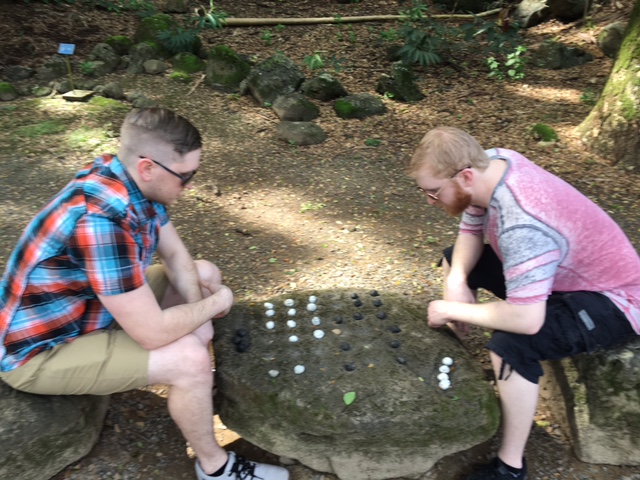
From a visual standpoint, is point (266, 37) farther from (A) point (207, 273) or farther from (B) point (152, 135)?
(B) point (152, 135)

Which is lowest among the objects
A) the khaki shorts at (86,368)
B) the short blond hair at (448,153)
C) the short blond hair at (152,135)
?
the khaki shorts at (86,368)

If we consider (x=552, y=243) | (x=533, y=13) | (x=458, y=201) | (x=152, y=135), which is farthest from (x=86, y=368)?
(x=533, y=13)

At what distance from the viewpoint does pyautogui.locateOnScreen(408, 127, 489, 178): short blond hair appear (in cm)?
224

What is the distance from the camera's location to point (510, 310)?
88.0 inches

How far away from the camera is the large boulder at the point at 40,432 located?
234 centimetres

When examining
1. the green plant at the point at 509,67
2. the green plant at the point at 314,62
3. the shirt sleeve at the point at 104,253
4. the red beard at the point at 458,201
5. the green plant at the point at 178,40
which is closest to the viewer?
the shirt sleeve at the point at 104,253

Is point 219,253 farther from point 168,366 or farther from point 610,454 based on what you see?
point 610,454

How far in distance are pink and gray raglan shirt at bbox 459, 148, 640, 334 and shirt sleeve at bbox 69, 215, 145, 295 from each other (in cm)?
148

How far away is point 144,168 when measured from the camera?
2221 millimetres

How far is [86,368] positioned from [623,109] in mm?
5411

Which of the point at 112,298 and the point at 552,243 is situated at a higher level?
the point at 552,243

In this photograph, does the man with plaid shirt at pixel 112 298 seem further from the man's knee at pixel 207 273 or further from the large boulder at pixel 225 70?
the large boulder at pixel 225 70

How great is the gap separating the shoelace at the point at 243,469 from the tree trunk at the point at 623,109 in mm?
4917

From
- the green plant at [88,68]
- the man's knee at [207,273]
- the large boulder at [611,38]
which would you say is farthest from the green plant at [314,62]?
the man's knee at [207,273]
